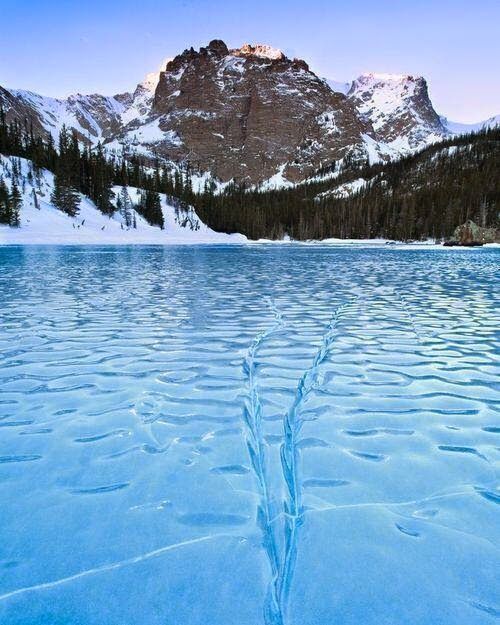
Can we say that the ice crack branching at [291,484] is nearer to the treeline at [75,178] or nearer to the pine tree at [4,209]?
the pine tree at [4,209]

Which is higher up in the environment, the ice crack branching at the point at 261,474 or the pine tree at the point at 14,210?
the pine tree at the point at 14,210

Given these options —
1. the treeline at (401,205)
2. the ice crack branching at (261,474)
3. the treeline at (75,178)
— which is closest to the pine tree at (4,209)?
the treeline at (75,178)

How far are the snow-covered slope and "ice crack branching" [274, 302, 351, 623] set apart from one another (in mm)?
72595

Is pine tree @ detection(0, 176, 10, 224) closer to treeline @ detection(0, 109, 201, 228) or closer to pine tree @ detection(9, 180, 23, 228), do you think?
pine tree @ detection(9, 180, 23, 228)

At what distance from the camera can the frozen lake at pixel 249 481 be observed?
2.93 meters

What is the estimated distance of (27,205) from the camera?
86188 mm

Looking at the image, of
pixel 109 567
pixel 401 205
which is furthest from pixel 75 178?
pixel 109 567

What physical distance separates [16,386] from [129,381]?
1737 mm

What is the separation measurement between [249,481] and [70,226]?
300 feet

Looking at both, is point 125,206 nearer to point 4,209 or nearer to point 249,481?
point 4,209

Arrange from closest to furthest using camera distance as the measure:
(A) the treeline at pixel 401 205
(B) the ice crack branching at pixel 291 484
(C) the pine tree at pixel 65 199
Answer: (B) the ice crack branching at pixel 291 484, (C) the pine tree at pixel 65 199, (A) the treeline at pixel 401 205

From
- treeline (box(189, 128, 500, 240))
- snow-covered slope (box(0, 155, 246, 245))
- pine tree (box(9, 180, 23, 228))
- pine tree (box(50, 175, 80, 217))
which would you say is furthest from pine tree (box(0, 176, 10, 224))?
treeline (box(189, 128, 500, 240))

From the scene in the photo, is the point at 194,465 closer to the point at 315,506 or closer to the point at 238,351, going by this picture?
the point at 315,506

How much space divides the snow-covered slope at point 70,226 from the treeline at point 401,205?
30.0 meters
